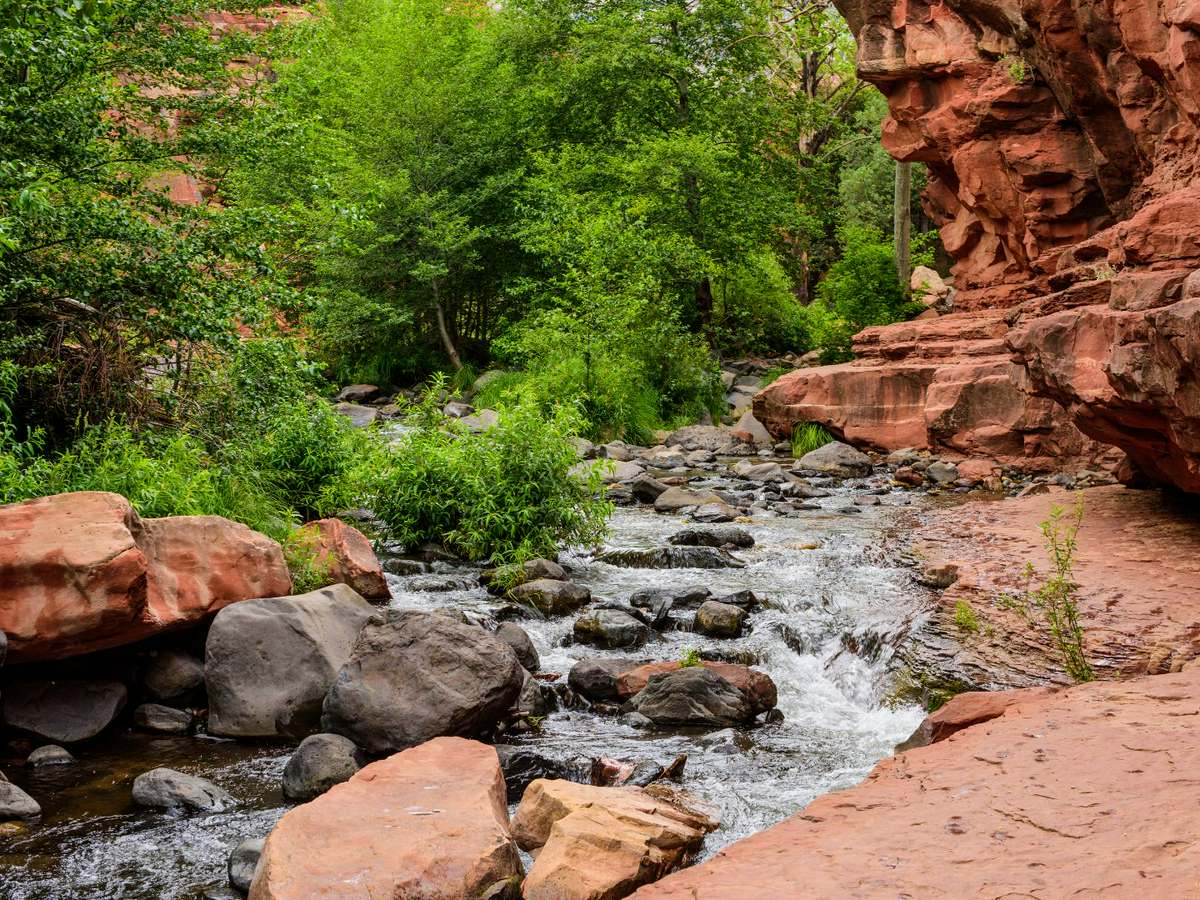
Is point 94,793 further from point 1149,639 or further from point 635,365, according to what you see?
point 635,365

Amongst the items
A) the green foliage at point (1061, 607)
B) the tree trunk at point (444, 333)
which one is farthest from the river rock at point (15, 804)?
the tree trunk at point (444, 333)

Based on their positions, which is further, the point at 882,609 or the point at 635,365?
the point at 635,365

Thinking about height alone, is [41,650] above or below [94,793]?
above

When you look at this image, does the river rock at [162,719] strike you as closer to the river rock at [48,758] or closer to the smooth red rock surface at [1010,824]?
the river rock at [48,758]

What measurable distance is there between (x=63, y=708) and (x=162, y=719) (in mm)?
565

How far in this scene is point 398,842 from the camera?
4.26 m

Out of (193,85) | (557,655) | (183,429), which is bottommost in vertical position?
(557,655)

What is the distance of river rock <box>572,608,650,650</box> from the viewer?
25.9ft

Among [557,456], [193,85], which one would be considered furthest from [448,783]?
[193,85]

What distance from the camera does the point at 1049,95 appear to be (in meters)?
17.6

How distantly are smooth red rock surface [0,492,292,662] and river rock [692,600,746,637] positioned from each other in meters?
3.43

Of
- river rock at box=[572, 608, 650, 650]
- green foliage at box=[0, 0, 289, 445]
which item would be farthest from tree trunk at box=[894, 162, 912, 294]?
river rock at box=[572, 608, 650, 650]

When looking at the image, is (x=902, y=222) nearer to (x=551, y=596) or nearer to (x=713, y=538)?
(x=713, y=538)

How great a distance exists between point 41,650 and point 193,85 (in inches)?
293
